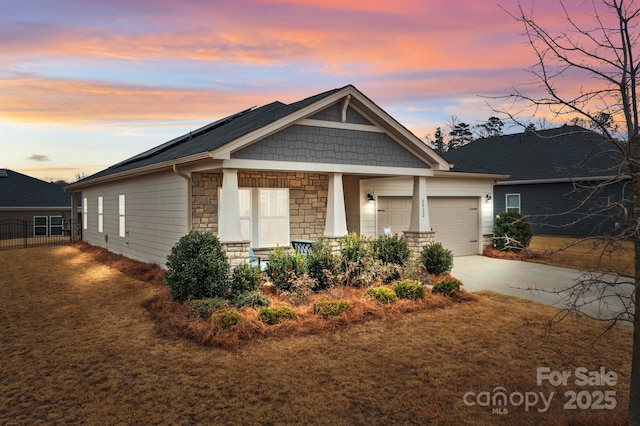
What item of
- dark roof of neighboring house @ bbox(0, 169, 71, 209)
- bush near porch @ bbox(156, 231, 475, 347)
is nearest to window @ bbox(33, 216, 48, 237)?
dark roof of neighboring house @ bbox(0, 169, 71, 209)

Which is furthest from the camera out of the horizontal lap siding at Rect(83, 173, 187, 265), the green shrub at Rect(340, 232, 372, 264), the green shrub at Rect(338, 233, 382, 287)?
the horizontal lap siding at Rect(83, 173, 187, 265)

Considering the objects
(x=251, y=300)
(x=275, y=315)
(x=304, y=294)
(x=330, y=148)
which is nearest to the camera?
(x=275, y=315)

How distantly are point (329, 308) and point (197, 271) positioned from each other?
9.05 feet

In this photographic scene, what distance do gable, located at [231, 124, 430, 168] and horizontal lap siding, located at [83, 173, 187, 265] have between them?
2785mm

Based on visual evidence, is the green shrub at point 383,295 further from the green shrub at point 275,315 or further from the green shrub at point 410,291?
the green shrub at point 275,315

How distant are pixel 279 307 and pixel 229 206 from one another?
3.02m

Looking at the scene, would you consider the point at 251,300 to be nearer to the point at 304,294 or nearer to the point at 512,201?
the point at 304,294

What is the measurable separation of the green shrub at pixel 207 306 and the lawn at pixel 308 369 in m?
0.76

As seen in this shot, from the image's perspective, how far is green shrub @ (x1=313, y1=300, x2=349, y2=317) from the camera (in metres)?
7.49

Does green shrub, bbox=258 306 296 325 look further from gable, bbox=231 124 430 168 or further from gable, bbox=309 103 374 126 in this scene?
gable, bbox=309 103 374 126

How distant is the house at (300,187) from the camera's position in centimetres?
998

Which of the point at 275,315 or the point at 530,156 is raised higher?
the point at 530,156

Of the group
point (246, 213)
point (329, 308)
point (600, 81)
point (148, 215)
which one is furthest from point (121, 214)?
point (600, 81)

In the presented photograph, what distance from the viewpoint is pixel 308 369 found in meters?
5.40
